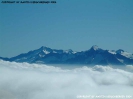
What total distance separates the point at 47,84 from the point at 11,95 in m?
6.85

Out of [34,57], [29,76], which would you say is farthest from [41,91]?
[34,57]

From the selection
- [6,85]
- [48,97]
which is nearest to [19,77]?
[6,85]

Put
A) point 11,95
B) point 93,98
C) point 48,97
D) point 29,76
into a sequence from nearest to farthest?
point 93,98, point 48,97, point 11,95, point 29,76

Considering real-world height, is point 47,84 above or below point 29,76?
below

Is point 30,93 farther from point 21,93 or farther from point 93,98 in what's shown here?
point 93,98

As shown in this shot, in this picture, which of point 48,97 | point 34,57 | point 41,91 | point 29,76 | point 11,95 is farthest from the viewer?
point 34,57

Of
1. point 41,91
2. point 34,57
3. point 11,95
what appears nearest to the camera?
point 41,91

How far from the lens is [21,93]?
3909 cm

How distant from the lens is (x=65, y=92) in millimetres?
30875

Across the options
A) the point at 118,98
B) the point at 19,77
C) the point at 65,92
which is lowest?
the point at 118,98

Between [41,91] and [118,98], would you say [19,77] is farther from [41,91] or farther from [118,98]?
[118,98]

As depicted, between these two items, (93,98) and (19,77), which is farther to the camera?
(19,77)

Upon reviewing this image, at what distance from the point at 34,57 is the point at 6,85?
13899 centimetres

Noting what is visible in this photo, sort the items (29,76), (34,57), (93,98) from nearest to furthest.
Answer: (93,98)
(29,76)
(34,57)
